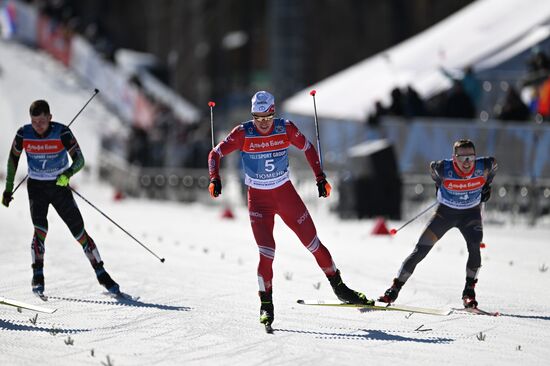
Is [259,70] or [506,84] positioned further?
[259,70]

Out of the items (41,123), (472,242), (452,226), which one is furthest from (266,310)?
(41,123)

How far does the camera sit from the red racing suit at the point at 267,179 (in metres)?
9.04

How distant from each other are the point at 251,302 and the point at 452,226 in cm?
208

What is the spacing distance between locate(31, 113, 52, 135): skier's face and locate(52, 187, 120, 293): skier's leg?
1.98 ft

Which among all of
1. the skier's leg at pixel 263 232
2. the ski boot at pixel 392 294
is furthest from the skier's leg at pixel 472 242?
the skier's leg at pixel 263 232

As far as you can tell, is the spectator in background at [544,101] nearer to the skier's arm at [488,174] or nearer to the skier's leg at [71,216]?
the skier's arm at [488,174]

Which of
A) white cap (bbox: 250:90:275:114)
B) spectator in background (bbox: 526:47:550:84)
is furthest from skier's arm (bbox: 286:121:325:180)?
spectator in background (bbox: 526:47:550:84)

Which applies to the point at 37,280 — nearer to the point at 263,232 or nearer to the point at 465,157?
the point at 263,232

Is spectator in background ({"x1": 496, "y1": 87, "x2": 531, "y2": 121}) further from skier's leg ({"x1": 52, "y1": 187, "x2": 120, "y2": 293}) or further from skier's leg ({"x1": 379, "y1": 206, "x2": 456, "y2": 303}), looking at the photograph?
skier's leg ({"x1": 52, "y1": 187, "x2": 120, "y2": 293})

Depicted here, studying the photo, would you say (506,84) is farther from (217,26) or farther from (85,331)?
(217,26)

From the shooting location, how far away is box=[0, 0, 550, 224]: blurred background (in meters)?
18.7

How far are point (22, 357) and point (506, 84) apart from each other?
1453cm

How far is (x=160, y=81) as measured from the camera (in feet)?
159

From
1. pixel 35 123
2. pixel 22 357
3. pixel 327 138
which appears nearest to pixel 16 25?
pixel 327 138
